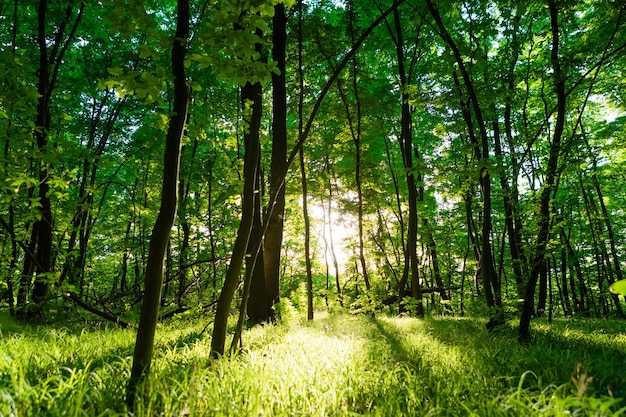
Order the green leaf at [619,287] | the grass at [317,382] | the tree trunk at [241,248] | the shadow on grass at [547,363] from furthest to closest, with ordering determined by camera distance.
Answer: the tree trunk at [241,248] < the shadow on grass at [547,363] < the grass at [317,382] < the green leaf at [619,287]

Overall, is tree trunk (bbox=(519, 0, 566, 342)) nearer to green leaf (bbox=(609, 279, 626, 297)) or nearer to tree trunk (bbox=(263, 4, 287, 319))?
green leaf (bbox=(609, 279, 626, 297))

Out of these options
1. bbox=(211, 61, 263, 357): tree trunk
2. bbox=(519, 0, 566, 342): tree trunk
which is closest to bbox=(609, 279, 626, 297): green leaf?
bbox=(211, 61, 263, 357): tree trunk

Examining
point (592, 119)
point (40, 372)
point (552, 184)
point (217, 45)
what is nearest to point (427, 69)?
point (552, 184)

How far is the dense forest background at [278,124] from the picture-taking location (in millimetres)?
3014

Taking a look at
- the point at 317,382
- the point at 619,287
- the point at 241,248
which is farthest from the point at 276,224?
the point at 619,287

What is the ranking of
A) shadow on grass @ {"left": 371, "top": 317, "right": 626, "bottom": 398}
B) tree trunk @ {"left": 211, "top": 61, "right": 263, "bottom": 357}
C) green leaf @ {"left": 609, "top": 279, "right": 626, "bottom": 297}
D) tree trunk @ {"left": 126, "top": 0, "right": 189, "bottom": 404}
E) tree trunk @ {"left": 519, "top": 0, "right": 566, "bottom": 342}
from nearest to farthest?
green leaf @ {"left": 609, "top": 279, "right": 626, "bottom": 297} < tree trunk @ {"left": 126, "top": 0, "right": 189, "bottom": 404} < shadow on grass @ {"left": 371, "top": 317, "right": 626, "bottom": 398} < tree trunk @ {"left": 211, "top": 61, "right": 263, "bottom": 357} < tree trunk @ {"left": 519, "top": 0, "right": 566, "bottom": 342}

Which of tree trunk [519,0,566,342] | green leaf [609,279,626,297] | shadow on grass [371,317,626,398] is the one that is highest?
tree trunk [519,0,566,342]

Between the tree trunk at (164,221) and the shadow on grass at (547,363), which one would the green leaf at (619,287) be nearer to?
the shadow on grass at (547,363)

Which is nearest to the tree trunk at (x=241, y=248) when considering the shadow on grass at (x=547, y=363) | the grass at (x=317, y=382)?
the grass at (x=317, y=382)

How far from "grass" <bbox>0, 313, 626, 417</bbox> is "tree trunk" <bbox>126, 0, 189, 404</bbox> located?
0.64ft

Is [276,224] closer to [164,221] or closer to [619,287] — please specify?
[164,221]

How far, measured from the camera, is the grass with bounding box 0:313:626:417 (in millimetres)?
1814

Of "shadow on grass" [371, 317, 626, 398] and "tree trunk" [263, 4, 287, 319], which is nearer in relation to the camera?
"shadow on grass" [371, 317, 626, 398]

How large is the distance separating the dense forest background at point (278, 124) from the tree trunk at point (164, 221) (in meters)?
0.02
